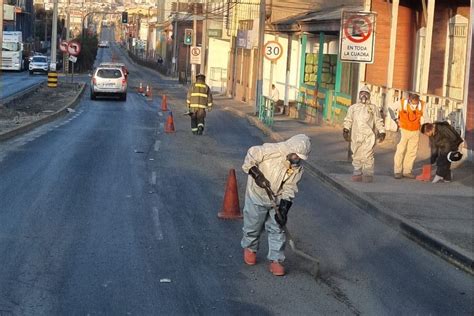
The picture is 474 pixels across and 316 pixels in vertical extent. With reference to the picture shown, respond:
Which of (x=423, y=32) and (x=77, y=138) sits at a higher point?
(x=423, y=32)

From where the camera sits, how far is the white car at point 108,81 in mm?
44625

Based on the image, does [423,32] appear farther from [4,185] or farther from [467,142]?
[4,185]

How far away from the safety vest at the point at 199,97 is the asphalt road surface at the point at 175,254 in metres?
7.50

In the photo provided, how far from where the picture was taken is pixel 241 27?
55938 millimetres

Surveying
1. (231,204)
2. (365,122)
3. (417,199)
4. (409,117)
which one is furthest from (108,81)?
(231,204)

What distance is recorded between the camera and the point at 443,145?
→ 16.8 meters

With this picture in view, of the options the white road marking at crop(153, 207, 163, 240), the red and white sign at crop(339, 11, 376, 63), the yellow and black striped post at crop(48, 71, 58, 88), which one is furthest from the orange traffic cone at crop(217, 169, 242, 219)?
the yellow and black striped post at crop(48, 71, 58, 88)

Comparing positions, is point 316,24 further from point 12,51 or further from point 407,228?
point 12,51

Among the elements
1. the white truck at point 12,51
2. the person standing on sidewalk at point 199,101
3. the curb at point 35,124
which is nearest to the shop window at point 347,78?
the person standing on sidewalk at point 199,101

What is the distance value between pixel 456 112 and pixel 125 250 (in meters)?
11.6

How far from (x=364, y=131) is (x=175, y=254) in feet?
24.1

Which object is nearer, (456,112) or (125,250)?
(125,250)

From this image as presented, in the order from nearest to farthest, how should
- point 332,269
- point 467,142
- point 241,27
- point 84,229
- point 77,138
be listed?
1. point 332,269
2. point 84,229
3. point 467,142
4. point 77,138
5. point 241,27

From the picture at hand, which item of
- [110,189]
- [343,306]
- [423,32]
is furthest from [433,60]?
[343,306]
